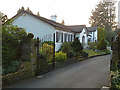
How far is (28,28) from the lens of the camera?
17422 mm

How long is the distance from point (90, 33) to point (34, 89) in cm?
3493

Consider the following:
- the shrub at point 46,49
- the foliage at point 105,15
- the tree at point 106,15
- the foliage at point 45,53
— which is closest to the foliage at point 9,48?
the foliage at point 45,53

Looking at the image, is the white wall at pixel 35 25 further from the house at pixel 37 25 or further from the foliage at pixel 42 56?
the foliage at pixel 42 56

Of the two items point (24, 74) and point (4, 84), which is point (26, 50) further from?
point (4, 84)

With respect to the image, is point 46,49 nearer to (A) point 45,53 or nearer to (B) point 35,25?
(A) point 45,53

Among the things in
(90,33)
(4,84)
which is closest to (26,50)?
(4,84)

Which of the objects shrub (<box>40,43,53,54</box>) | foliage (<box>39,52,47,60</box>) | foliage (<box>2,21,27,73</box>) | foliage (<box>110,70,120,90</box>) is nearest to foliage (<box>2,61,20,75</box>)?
foliage (<box>2,21,27,73</box>)

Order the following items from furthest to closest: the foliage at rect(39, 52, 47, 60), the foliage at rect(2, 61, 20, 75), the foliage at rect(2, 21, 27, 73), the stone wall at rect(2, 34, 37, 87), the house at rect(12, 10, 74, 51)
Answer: the house at rect(12, 10, 74, 51) → the foliage at rect(39, 52, 47, 60) → the stone wall at rect(2, 34, 37, 87) → the foliage at rect(2, 21, 27, 73) → the foliage at rect(2, 61, 20, 75)

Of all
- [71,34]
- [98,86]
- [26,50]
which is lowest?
[98,86]

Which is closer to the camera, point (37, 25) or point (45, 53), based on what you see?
point (45, 53)

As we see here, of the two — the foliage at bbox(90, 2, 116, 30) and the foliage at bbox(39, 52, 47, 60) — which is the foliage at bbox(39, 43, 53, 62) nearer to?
the foliage at bbox(39, 52, 47, 60)

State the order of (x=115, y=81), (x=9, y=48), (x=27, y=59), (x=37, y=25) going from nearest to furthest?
(x=115, y=81)
(x=9, y=48)
(x=27, y=59)
(x=37, y=25)

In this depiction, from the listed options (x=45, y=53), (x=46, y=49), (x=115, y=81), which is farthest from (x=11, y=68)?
(x=115, y=81)

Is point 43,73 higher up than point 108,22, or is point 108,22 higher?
point 108,22
